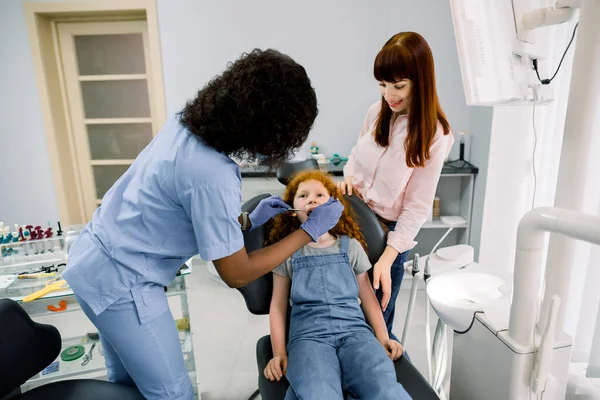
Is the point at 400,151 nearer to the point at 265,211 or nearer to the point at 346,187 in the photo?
the point at 346,187

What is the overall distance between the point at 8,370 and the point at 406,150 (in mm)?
1322

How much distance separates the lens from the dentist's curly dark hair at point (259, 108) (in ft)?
2.95

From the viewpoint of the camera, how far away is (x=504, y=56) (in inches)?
35.6

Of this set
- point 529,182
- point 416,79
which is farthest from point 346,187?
point 529,182

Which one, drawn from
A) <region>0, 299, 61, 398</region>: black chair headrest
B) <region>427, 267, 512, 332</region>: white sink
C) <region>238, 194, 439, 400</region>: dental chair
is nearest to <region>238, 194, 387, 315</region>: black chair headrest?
<region>238, 194, 439, 400</region>: dental chair

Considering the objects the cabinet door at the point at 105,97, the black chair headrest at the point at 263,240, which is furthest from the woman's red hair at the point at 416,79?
the cabinet door at the point at 105,97

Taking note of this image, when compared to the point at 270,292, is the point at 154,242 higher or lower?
higher

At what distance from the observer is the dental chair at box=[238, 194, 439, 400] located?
3.76 ft

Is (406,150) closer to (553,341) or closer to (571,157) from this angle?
(571,157)

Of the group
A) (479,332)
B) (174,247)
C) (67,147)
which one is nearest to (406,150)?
(479,332)

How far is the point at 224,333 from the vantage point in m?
2.35

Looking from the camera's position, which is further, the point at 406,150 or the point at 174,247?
the point at 406,150

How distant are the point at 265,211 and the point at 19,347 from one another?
0.80 metres

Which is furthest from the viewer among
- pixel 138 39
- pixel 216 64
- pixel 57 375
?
pixel 138 39
